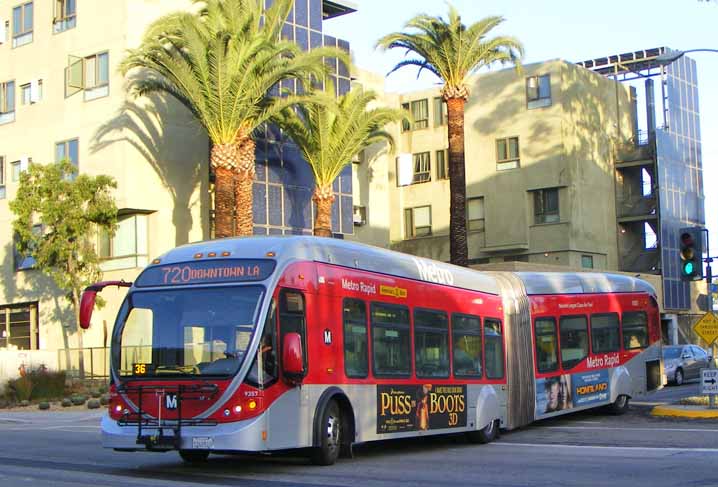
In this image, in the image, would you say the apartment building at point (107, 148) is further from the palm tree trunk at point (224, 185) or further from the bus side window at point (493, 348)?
the bus side window at point (493, 348)

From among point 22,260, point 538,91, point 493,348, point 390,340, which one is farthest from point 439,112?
point 390,340

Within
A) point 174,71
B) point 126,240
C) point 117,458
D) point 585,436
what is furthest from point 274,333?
point 126,240

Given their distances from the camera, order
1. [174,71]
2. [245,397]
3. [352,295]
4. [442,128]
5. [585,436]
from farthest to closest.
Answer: [442,128] < [174,71] < [585,436] < [352,295] < [245,397]

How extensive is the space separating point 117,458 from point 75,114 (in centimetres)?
2812

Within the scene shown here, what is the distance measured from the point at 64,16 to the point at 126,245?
33.0ft

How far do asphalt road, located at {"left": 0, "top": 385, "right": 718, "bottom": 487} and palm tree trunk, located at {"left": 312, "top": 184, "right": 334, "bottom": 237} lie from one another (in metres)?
20.1

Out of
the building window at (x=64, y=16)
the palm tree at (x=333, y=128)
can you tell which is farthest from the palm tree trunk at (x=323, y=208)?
the building window at (x=64, y=16)

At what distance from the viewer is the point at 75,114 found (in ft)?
138

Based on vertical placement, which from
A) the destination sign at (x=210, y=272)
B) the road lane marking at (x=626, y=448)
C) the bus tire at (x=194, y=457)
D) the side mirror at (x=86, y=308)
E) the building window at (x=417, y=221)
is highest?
the building window at (x=417, y=221)

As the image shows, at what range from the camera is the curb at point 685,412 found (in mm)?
21472

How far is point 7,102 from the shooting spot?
4597 centimetres

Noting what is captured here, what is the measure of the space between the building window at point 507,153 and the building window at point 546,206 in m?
2.12

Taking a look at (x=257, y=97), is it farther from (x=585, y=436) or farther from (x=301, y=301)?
(x=301, y=301)

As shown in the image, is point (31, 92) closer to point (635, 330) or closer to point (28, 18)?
point (28, 18)
